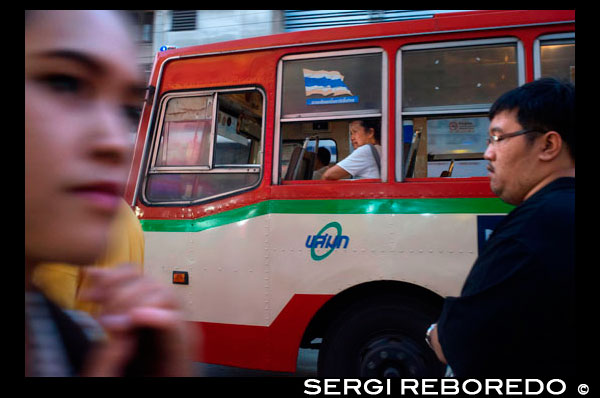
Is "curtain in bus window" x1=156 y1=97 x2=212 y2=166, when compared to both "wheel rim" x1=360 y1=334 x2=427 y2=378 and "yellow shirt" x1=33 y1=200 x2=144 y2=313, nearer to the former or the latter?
"wheel rim" x1=360 y1=334 x2=427 y2=378

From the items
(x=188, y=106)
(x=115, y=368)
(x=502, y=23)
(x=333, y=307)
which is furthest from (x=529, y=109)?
Answer: (x=188, y=106)

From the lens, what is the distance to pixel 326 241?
3383 millimetres

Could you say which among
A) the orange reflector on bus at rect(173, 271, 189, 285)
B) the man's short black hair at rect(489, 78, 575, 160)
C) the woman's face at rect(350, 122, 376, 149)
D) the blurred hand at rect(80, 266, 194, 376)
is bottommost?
the orange reflector on bus at rect(173, 271, 189, 285)

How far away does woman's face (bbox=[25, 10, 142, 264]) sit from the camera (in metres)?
0.62

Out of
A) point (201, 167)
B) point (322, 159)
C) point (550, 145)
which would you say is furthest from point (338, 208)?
point (550, 145)

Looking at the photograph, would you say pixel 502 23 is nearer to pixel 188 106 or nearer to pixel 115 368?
pixel 188 106

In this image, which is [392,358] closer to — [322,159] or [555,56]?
[322,159]

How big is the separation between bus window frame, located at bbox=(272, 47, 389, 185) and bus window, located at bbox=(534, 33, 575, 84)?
1.19 m

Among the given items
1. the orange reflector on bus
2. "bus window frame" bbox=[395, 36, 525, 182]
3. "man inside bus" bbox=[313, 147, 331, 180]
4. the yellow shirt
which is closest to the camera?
the yellow shirt

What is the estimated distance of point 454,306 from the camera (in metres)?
1.48

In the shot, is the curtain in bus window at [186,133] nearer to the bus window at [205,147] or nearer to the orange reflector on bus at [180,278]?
the bus window at [205,147]

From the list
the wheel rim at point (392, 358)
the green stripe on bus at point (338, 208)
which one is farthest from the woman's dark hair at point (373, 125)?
the wheel rim at point (392, 358)

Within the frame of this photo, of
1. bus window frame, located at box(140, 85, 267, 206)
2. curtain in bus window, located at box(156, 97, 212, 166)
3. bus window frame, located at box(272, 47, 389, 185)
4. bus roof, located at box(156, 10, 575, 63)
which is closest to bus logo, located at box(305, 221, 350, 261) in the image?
bus window frame, located at box(272, 47, 389, 185)

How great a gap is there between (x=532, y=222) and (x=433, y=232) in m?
1.87
